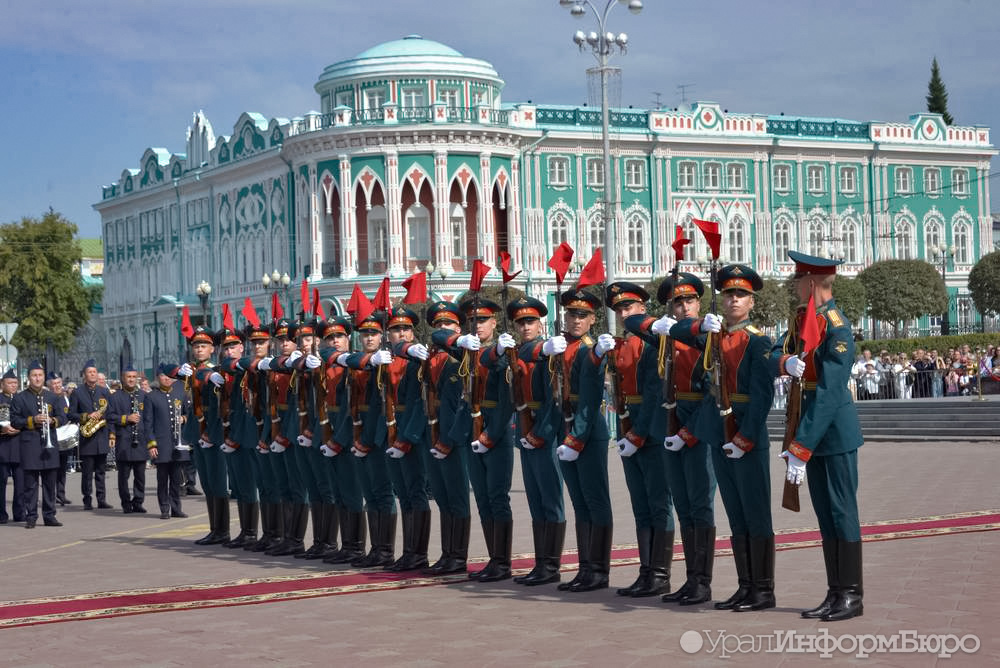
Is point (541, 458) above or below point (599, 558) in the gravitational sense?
above

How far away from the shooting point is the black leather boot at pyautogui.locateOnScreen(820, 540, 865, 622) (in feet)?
28.2

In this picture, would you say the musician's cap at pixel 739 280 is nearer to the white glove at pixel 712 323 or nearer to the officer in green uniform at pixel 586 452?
the white glove at pixel 712 323

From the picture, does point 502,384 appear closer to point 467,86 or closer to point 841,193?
point 467,86

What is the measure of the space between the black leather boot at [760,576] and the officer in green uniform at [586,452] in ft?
4.74

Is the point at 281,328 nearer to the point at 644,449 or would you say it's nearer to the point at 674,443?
the point at 644,449

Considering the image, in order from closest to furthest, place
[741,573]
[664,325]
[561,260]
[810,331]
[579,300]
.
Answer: [810,331] → [741,573] → [664,325] → [579,300] → [561,260]

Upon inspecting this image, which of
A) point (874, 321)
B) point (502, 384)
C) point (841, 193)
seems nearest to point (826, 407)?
point (502, 384)

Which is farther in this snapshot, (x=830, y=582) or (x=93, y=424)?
(x=93, y=424)

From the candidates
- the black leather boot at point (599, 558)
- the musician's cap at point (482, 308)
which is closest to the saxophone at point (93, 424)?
the musician's cap at point (482, 308)

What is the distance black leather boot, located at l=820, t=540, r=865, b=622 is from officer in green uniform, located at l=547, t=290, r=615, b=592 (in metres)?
2.13

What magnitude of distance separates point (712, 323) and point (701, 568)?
1.61 metres

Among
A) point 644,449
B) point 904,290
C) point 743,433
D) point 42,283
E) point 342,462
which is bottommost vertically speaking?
point 342,462

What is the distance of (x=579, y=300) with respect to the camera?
10.8 meters

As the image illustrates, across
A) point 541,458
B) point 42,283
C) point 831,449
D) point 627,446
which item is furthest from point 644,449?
point 42,283
